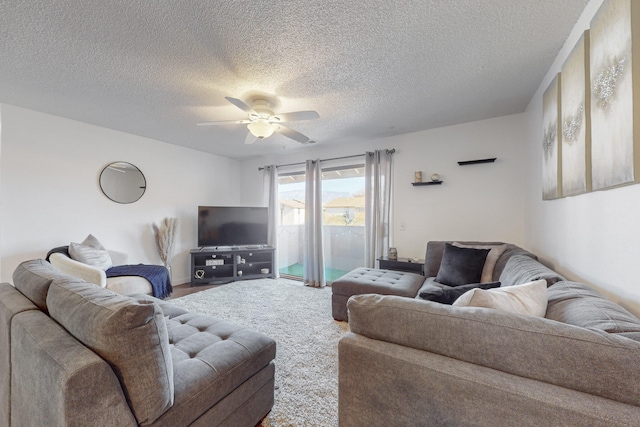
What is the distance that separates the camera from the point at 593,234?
55.4 inches

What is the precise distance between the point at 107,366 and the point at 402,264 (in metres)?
3.10

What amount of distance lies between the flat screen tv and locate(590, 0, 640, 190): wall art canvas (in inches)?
171

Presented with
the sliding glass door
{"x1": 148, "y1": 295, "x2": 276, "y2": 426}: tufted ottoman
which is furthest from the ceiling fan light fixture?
the sliding glass door

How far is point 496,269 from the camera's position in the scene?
237 centimetres

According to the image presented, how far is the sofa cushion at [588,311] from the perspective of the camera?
0.79 metres

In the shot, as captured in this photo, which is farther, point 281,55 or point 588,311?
point 281,55

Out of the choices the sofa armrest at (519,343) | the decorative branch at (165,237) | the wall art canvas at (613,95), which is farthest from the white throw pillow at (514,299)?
the decorative branch at (165,237)

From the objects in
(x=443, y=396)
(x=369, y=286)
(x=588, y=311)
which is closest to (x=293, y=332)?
(x=369, y=286)

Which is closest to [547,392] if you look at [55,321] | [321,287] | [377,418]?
[377,418]

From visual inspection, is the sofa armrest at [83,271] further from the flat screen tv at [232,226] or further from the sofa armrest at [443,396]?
the sofa armrest at [443,396]

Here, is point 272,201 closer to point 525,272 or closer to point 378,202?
point 378,202

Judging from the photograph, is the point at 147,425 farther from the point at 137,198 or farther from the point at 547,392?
the point at 137,198

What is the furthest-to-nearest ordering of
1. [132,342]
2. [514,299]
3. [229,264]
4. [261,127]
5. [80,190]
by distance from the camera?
[229,264], [80,190], [261,127], [514,299], [132,342]

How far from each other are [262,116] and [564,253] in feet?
9.17
